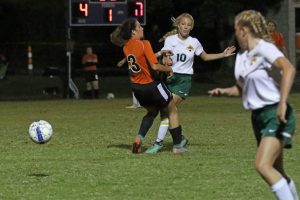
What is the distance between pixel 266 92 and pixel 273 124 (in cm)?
27

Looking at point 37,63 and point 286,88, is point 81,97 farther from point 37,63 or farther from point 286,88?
point 286,88

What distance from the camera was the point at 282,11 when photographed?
129ft

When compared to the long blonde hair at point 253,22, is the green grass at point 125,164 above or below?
below

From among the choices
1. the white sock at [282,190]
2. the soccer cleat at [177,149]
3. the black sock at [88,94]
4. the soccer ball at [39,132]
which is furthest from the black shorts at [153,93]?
the black sock at [88,94]

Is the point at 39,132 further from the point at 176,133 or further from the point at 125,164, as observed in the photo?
the point at 176,133

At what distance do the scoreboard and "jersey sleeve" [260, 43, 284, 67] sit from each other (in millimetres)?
20243

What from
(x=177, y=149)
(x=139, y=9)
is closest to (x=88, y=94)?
(x=139, y=9)

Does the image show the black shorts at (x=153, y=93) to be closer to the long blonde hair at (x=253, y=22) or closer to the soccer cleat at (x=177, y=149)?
the soccer cleat at (x=177, y=149)

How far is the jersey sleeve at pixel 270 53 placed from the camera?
677 centimetres

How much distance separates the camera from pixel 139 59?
11438 mm

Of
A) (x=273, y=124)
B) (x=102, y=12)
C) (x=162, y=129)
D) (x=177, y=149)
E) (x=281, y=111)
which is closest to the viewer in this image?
(x=281, y=111)

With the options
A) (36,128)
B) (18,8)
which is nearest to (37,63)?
(18,8)

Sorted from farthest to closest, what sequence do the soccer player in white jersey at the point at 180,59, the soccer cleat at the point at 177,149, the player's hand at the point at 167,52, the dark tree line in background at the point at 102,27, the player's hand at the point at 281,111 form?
the dark tree line in background at the point at 102,27 → the soccer player in white jersey at the point at 180,59 → the soccer cleat at the point at 177,149 → the player's hand at the point at 167,52 → the player's hand at the point at 281,111

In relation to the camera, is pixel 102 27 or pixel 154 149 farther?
pixel 102 27
